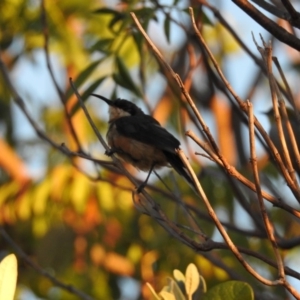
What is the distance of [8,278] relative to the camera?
2.61 meters

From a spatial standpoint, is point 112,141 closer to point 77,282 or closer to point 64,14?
point 77,282

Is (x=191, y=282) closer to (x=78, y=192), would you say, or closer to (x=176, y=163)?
(x=176, y=163)

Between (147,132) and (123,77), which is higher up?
(123,77)

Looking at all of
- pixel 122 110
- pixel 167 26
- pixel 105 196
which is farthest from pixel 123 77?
pixel 105 196

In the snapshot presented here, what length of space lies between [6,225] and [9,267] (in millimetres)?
4503

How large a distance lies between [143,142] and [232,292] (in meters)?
2.67

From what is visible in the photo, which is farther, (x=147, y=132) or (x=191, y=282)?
(x=147, y=132)

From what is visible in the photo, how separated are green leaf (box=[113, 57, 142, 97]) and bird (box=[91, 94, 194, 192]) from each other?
0.24 meters

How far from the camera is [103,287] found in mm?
6703

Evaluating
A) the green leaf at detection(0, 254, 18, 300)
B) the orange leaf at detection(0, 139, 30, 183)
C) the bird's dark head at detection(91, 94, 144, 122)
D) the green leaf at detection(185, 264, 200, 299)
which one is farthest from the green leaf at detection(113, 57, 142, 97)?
the orange leaf at detection(0, 139, 30, 183)

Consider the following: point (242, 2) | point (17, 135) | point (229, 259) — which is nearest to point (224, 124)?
point (229, 259)

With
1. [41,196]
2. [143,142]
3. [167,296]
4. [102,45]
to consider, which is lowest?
[167,296]

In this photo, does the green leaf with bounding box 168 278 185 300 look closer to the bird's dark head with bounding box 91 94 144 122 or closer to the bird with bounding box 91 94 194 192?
the bird with bounding box 91 94 194 192

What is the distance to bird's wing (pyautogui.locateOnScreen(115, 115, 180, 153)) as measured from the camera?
4.96m
